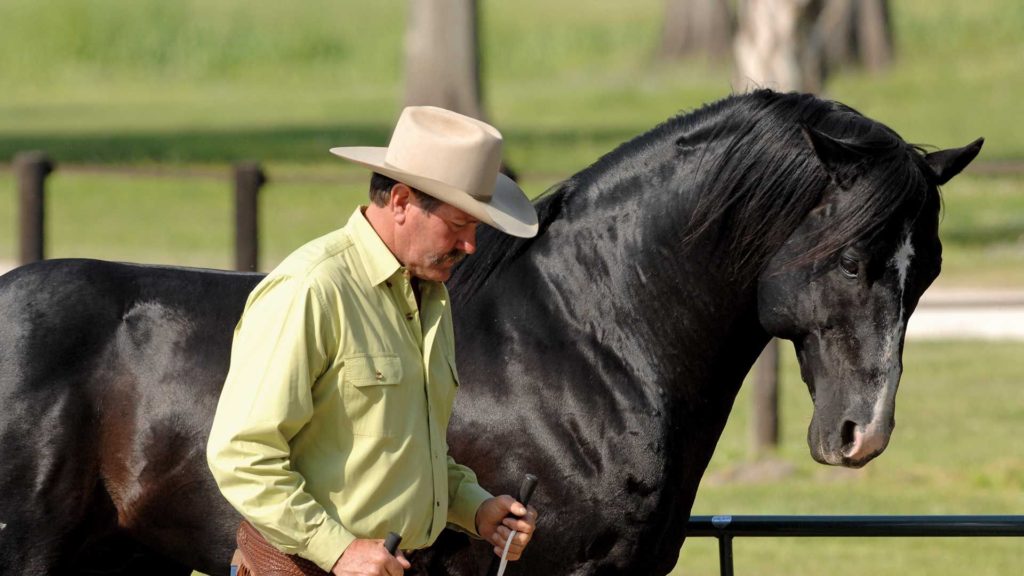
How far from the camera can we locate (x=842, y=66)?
1161 inches

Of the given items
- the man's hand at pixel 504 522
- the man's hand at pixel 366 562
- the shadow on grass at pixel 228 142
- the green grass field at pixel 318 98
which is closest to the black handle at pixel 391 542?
the man's hand at pixel 366 562

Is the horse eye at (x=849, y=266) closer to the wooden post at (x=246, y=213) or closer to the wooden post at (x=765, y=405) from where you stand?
the wooden post at (x=765, y=405)

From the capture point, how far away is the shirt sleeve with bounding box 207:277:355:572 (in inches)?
118

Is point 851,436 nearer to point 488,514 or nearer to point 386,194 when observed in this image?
point 488,514

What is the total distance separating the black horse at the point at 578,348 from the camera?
3852 mm

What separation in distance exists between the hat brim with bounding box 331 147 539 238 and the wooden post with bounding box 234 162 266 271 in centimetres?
568

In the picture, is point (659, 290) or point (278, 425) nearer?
point (278, 425)

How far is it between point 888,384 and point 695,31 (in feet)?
93.1

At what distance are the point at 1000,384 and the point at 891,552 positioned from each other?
3.95 metres

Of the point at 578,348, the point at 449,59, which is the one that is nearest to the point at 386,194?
the point at 578,348

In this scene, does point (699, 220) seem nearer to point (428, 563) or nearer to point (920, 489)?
point (428, 563)

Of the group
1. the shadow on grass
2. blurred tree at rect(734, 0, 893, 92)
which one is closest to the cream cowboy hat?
blurred tree at rect(734, 0, 893, 92)

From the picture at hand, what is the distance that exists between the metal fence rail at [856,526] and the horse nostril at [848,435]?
641 mm

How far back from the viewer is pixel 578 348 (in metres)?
4.02
